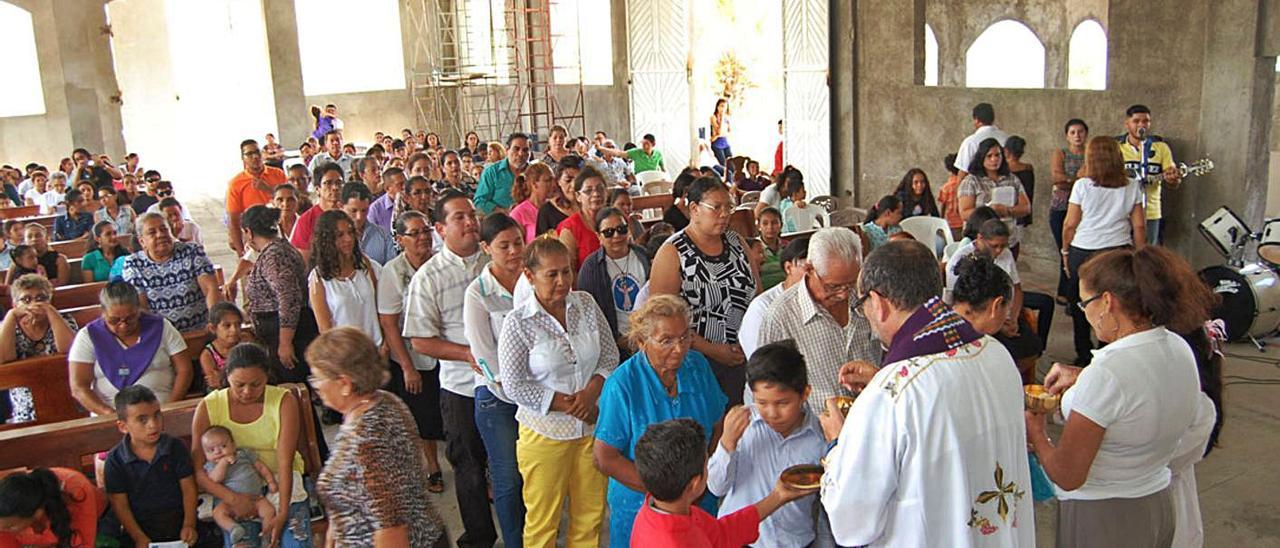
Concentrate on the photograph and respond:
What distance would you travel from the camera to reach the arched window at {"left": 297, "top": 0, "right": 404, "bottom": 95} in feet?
79.2

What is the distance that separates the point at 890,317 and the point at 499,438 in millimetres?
2332

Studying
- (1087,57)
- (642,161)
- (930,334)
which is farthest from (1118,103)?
(1087,57)

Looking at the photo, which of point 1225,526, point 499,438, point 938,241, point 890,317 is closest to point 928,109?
point 938,241

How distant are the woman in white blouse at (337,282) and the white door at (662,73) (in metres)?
11.5

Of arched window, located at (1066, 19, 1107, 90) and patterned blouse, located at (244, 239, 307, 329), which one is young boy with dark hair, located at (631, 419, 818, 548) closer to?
patterned blouse, located at (244, 239, 307, 329)

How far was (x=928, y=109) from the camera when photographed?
12.6m

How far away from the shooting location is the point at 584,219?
6.46 m

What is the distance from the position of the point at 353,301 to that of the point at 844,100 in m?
9.08

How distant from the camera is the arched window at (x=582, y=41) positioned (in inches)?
798

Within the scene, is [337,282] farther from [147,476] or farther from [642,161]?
[642,161]

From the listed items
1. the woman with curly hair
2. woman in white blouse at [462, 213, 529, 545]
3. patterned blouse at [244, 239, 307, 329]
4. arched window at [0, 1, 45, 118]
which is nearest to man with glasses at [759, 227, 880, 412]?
woman in white blouse at [462, 213, 529, 545]

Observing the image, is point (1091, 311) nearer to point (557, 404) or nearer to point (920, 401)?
point (920, 401)

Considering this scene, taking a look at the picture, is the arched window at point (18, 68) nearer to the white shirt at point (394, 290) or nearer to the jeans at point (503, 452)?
the white shirt at point (394, 290)

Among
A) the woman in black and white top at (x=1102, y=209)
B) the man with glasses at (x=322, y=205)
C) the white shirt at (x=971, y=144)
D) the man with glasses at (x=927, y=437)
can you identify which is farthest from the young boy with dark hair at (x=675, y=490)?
the white shirt at (x=971, y=144)
